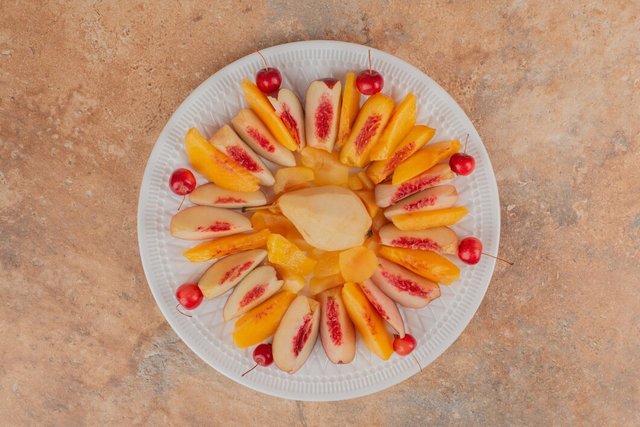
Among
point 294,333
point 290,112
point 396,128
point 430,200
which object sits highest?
point 290,112

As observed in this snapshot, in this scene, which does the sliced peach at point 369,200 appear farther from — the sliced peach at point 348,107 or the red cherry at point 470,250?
the red cherry at point 470,250

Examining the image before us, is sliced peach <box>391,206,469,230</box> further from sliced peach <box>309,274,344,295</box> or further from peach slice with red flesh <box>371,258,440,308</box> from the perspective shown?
sliced peach <box>309,274,344,295</box>

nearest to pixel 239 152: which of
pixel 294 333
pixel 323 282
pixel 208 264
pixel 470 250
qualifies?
pixel 208 264

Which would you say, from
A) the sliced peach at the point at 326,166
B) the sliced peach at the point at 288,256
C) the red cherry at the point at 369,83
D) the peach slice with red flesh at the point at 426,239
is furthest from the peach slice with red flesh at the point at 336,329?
the red cherry at the point at 369,83

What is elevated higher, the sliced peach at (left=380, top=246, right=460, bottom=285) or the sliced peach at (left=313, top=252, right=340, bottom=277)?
the sliced peach at (left=313, top=252, right=340, bottom=277)

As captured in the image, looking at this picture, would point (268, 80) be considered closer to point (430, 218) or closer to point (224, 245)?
point (224, 245)

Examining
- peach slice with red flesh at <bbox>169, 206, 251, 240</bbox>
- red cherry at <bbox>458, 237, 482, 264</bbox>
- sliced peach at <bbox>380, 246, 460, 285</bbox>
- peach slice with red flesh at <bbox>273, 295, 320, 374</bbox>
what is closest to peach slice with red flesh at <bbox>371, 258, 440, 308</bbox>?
sliced peach at <bbox>380, 246, 460, 285</bbox>

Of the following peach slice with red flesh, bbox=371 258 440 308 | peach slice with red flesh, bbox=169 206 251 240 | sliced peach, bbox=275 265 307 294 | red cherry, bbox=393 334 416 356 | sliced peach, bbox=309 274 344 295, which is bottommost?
red cherry, bbox=393 334 416 356
